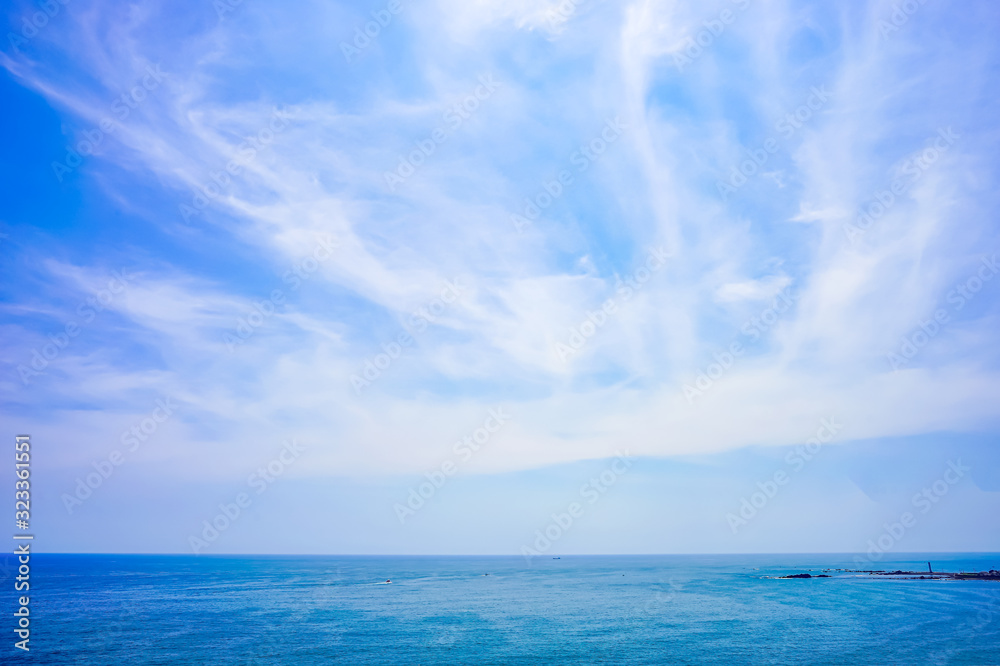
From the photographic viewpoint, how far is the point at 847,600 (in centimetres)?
8019

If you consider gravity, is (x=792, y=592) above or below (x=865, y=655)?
below

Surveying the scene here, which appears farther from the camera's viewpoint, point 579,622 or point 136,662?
point 579,622

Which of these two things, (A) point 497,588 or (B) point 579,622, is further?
(A) point 497,588

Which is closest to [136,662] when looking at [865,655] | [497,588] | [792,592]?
[865,655]

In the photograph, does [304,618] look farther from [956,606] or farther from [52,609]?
[956,606]

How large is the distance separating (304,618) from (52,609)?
111 feet

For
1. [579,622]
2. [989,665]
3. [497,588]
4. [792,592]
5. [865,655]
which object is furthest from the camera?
[497,588]

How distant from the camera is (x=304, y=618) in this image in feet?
208

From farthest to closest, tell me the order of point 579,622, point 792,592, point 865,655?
point 792,592 → point 579,622 → point 865,655

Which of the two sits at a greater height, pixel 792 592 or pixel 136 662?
pixel 136 662

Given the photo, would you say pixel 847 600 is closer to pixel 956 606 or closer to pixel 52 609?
pixel 956 606

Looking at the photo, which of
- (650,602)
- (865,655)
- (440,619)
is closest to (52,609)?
(440,619)

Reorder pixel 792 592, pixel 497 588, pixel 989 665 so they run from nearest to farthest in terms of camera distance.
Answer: pixel 989 665, pixel 792 592, pixel 497 588

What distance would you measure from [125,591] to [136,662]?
219 ft
